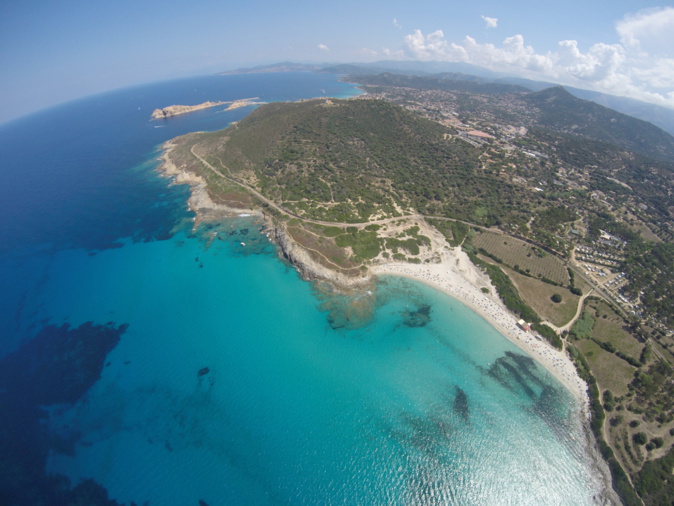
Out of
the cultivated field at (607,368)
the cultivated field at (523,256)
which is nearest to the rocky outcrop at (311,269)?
the cultivated field at (523,256)

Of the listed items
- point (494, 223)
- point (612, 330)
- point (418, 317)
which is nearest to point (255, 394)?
point (418, 317)

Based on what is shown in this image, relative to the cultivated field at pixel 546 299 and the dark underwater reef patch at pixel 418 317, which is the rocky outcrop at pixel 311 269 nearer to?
the dark underwater reef patch at pixel 418 317

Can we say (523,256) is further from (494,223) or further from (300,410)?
(300,410)

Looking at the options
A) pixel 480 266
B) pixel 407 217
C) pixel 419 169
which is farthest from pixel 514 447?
pixel 419 169

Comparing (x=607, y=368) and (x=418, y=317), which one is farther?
(x=418, y=317)

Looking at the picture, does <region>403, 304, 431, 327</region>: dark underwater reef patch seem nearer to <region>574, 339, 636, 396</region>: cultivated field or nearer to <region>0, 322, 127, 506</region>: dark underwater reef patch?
<region>574, 339, 636, 396</region>: cultivated field
